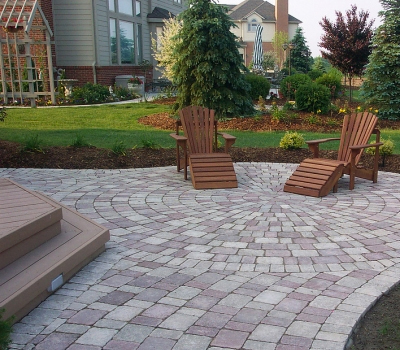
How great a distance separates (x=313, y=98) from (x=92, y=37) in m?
9.59

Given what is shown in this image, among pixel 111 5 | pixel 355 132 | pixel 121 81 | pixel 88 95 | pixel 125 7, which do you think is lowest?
pixel 355 132

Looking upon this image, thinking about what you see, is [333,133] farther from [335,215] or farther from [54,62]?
[54,62]

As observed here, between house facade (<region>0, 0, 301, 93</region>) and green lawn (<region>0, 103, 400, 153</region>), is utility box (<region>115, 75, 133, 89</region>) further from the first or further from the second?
green lawn (<region>0, 103, 400, 153</region>)

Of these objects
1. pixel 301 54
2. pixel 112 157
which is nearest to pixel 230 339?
pixel 112 157

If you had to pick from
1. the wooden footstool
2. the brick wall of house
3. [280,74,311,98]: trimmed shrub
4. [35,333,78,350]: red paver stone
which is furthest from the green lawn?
the brick wall of house

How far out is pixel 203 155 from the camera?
6.31 metres

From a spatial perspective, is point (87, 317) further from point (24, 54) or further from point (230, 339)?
point (24, 54)

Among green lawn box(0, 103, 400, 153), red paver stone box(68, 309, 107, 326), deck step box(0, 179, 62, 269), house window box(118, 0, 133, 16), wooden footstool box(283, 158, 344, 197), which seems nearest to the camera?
red paver stone box(68, 309, 107, 326)

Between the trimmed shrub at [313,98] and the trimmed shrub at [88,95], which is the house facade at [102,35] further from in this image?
the trimmed shrub at [313,98]

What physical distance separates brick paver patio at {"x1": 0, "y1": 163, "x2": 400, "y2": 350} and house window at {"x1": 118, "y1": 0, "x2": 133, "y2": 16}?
15.6 metres

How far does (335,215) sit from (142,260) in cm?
224

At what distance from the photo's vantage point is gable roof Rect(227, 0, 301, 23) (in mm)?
46469

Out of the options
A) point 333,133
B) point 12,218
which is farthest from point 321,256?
point 333,133

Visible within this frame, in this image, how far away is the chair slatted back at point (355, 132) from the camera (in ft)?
20.3
